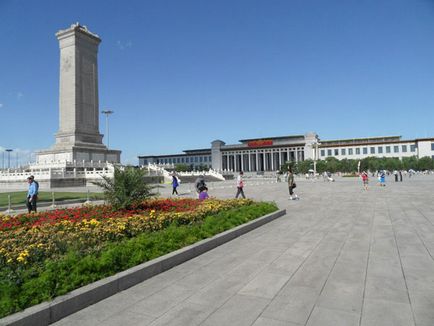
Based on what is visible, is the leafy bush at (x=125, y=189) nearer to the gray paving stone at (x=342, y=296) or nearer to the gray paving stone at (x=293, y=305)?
the gray paving stone at (x=293, y=305)

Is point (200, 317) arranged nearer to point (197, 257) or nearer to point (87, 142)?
point (197, 257)

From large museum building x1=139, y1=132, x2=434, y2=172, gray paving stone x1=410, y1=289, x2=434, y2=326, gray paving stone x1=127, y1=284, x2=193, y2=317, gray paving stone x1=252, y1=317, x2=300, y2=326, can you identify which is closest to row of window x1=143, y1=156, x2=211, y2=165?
large museum building x1=139, y1=132, x2=434, y2=172

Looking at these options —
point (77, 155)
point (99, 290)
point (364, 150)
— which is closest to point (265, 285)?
point (99, 290)

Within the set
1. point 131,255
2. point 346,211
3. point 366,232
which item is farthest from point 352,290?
point 346,211

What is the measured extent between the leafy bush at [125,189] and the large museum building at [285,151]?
8741cm

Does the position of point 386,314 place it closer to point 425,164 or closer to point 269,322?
point 269,322

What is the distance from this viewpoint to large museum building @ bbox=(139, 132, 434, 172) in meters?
107

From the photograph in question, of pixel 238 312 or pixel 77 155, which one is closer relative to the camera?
pixel 238 312

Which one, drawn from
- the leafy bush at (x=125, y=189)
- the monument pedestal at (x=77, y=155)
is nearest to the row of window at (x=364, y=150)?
the monument pedestal at (x=77, y=155)

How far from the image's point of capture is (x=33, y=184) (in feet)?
45.0

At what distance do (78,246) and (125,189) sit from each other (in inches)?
179

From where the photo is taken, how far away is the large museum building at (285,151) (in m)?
107

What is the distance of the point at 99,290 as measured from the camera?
461 centimetres

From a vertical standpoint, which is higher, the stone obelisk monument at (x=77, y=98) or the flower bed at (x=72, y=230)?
the stone obelisk monument at (x=77, y=98)
